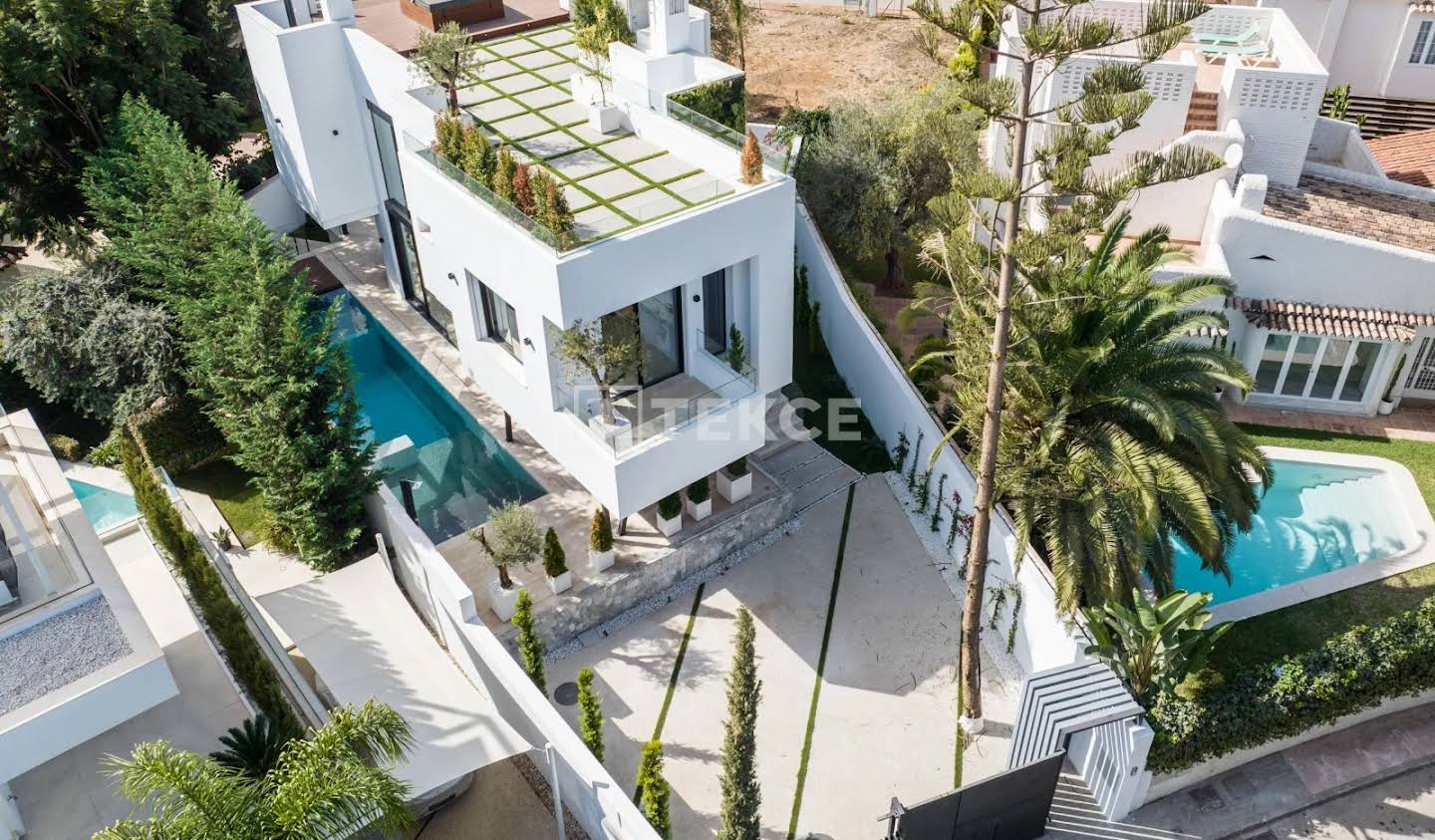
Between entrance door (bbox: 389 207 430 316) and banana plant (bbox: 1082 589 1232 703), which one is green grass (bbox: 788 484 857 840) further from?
entrance door (bbox: 389 207 430 316)

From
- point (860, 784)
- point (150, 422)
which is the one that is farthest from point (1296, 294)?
point (150, 422)

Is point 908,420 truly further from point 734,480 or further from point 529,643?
point 529,643

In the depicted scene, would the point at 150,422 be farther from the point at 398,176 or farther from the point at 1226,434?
the point at 1226,434

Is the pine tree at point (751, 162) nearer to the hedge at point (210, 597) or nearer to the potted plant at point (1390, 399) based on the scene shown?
the hedge at point (210, 597)

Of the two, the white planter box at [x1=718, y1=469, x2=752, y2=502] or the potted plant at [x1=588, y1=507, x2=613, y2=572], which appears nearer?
the potted plant at [x1=588, y1=507, x2=613, y2=572]

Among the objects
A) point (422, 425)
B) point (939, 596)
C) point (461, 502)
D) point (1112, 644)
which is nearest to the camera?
point (1112, 644)

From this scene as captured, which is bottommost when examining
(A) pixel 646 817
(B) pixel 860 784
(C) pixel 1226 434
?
(B) pixel 860 784

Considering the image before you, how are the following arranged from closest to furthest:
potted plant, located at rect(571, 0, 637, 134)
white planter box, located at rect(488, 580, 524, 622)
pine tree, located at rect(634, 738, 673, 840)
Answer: pine tree, located at rect(634, 738, 673, 840) < white planter box, located at rect(488, 580, 524, 622) < potted plant, located at rect(571, 0, 637, 134)

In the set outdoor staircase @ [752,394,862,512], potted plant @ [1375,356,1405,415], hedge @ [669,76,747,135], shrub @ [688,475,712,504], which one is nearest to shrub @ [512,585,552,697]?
shrub @ [688,475,712,504]
